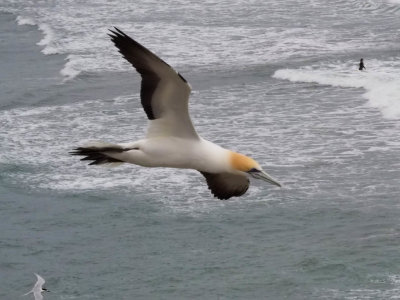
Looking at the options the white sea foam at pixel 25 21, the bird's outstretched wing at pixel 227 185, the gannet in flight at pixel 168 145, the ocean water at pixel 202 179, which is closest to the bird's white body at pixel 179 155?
the gannet in flight at pixel 168 145

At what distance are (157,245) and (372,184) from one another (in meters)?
6.27

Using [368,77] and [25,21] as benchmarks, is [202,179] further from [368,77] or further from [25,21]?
[25,21]

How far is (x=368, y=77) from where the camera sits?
42781 mm

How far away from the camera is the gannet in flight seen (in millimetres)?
11242

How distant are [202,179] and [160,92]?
63.5ft

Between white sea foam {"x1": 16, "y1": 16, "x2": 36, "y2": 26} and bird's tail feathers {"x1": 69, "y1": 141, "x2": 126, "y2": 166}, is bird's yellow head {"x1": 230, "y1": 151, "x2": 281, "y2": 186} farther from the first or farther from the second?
white sea foam {"x1": 16, "y1": 16, "x2": 36, "y2": 26}

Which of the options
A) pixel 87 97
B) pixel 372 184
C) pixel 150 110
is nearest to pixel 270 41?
pixel 87 97

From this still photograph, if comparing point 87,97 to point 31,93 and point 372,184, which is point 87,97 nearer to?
point 31,93

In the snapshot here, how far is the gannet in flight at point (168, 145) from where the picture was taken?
11242 millimetres

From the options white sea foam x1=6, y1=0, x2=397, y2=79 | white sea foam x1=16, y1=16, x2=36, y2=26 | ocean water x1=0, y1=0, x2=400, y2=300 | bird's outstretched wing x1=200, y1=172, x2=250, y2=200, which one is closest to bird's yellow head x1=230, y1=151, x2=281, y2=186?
bird's outstretched wing x1=200, y1=172, x2=250, y2=200

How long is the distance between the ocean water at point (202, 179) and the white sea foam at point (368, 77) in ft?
0.33

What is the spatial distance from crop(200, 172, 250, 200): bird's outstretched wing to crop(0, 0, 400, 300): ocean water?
11879 mm

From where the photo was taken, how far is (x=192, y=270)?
25.3 metres

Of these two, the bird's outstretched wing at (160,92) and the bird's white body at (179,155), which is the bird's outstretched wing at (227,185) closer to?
the bird's white body at (179,155)
